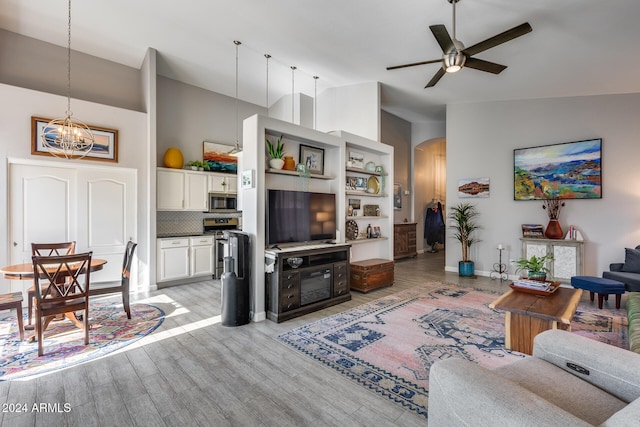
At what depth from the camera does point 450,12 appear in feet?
11.3

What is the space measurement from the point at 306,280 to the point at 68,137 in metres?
3.81

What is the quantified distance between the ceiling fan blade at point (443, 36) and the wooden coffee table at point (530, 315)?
2.65 metres

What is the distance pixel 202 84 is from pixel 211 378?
584 centimetres

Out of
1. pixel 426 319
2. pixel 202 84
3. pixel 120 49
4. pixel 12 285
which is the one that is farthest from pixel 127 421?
pixel 202 84

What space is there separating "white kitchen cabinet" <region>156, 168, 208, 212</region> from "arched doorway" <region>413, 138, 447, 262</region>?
621 cm

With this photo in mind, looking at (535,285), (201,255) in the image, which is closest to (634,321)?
(535,285)

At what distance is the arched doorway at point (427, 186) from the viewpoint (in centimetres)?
920

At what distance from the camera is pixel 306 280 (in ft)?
12.9

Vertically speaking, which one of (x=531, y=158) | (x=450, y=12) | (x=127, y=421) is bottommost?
(x=127, y=421)

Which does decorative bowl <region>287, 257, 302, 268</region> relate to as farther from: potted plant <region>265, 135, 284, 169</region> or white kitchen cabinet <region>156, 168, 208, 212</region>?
white kitchen cabinet <region>156, 168, 208, 212</region>

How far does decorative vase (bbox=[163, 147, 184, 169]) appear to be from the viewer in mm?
5539

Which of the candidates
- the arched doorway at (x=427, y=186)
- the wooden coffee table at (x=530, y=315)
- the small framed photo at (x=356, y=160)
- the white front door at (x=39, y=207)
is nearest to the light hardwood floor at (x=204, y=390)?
the wooden coffee table at (x=530, y=315)

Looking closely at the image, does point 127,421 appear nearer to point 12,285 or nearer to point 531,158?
point 12,285

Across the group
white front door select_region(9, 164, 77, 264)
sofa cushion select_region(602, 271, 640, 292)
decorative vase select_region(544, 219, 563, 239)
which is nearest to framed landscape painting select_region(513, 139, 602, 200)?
decorative vase select_region(544, 219, 563, 239)
